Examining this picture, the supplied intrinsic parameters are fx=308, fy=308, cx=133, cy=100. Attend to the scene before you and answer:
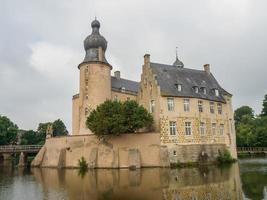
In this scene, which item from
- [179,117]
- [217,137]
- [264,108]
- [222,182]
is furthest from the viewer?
[264,108]

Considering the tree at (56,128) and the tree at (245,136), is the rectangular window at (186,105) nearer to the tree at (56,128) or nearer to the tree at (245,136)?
the tree at (245,136)

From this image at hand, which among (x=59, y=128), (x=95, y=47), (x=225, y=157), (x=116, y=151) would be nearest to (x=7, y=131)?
(x=59, y=128)

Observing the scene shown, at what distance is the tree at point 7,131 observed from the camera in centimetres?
6706

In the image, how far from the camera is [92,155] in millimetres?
37125

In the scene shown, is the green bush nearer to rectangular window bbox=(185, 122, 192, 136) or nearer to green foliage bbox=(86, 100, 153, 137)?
green foliage bbox=(86, 100, 153, 137)

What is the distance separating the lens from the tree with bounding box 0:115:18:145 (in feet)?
220

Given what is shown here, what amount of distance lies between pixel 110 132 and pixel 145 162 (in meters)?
5.33

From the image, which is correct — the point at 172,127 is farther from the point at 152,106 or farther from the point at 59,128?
the point at 59,128

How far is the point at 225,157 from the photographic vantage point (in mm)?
38969

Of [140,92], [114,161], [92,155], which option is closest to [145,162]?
[114,161]

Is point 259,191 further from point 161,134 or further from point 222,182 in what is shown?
point 161,134

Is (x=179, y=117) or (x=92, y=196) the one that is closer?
(x=92, y=196)

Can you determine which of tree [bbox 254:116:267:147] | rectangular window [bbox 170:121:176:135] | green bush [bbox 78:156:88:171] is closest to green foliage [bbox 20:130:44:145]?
green bush [bbox 78:156:88:171]

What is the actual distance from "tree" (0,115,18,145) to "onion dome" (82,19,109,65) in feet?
104
